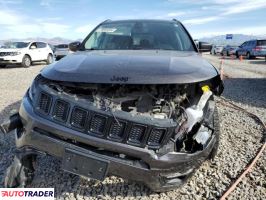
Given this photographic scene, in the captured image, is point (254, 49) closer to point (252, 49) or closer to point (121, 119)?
point (252, 49)

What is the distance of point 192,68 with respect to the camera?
2982 millimetres

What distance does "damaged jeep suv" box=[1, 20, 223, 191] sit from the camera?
2.58m

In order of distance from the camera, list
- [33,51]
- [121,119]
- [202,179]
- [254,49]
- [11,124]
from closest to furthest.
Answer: [121,119] → [11,124] → [202,179] → [33,51] → [254,49]

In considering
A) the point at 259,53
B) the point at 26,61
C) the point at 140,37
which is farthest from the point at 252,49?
the point at 140,37

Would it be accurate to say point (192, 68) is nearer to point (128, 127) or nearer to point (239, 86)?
point (128, 127)

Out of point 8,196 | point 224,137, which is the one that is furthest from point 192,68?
point 224,137

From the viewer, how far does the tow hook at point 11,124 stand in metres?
2.98

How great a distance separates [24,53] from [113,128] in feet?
57.2

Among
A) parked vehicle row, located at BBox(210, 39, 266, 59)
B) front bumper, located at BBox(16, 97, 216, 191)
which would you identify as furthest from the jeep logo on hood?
parked vehicle row, located at BBox(210, 39, 266, 59)

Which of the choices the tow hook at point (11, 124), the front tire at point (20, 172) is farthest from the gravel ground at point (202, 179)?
the tow hook at point (11, 124)

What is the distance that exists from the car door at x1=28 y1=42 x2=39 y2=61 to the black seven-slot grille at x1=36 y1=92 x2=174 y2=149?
17611mm

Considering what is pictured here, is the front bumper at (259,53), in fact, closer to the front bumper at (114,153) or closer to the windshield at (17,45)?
the windshield at (17,45)

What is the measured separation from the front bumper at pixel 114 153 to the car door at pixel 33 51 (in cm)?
1736

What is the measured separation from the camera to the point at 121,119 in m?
2.56
